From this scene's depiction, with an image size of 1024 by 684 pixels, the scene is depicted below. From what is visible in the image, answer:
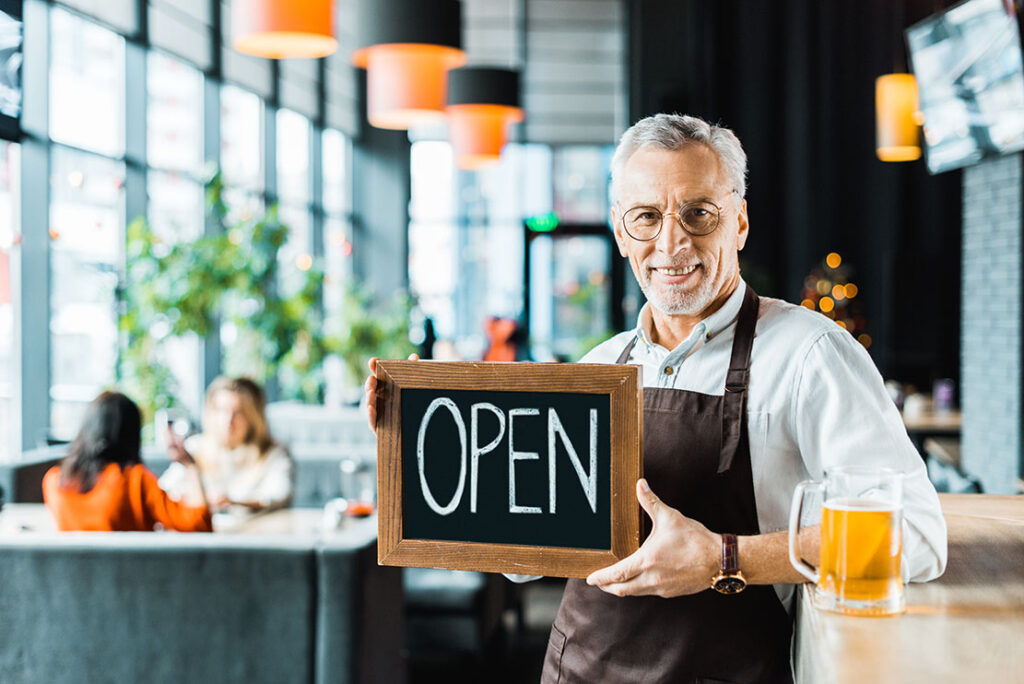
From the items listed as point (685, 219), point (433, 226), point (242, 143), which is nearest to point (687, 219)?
point (685, 219)

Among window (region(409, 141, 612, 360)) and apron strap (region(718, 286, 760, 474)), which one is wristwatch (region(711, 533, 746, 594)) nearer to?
apron strap (region(718, 286, 760, 474))

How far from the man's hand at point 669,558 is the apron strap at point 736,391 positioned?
0.18 metres

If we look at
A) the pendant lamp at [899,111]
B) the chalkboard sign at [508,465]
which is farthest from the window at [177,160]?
the chalkboard sign at [508,465]

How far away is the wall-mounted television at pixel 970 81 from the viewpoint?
166 inches

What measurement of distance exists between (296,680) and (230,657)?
0.21 meters

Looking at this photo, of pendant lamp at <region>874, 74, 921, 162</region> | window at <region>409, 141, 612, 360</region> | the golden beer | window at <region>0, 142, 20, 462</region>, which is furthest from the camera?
window at <region>409, 141, 612, 360</region>

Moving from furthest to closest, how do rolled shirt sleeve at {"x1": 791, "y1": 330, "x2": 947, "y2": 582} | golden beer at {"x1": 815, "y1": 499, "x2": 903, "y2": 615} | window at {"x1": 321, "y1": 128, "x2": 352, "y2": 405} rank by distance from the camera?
window at {"x1": 321, "y1": 128, "x2": 352, "y2": 405} < rolled shirt sleeve at {"x1": 791, "y1": 330, "x2": 947, "y2": 582} < golden beer at {"x1": 815, "y1": 499, "x2": 903, "y2": 615}

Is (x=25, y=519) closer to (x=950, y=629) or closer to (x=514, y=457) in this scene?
(x=514, y=457)

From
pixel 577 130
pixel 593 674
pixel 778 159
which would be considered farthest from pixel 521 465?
pixel 577 130

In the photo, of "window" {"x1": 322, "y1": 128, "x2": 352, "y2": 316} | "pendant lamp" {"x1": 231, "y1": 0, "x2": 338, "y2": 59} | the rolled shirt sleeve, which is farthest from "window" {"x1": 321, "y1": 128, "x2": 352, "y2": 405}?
the rolled shirt sleeve

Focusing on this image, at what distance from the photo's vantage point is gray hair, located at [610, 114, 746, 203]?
1548 mm

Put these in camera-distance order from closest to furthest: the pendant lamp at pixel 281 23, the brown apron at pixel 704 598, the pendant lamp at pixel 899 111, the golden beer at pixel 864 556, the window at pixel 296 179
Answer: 1. the golden beer at pixel 864 556
2. the brown apron at pixel 704 598
3. the pendant lamp at pixel 281 23
4. the pendant lamp at pixel 899 111
5. the window at pixel 296 179

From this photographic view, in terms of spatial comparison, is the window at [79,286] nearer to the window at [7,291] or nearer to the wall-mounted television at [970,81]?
the window at [7,291]

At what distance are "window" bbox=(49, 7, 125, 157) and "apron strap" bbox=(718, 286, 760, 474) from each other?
540 centimetres
